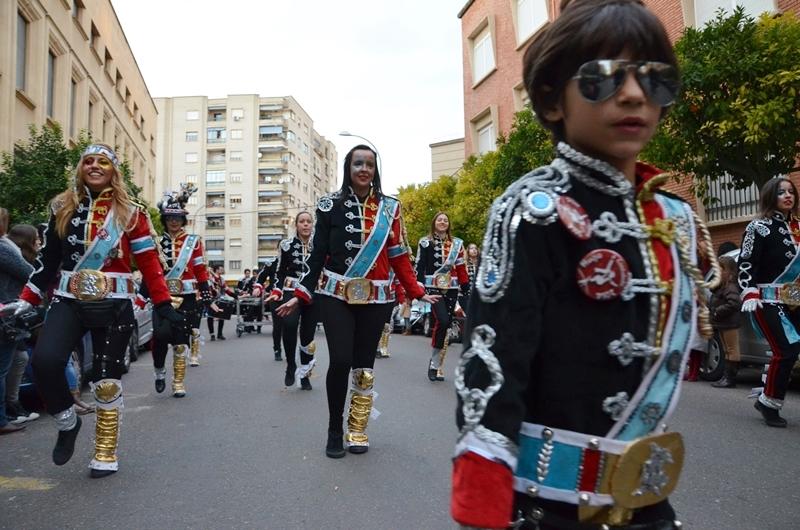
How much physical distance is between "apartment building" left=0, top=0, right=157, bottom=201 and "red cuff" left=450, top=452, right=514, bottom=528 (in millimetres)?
17799

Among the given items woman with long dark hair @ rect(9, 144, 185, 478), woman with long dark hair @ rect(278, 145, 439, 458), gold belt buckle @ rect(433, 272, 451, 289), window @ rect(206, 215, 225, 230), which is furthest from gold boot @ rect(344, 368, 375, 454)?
window @ rect(206, 215, 225, 230)

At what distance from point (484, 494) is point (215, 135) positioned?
90.0 metres

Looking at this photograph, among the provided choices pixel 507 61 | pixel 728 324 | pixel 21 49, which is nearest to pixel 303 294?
pixel 728 324

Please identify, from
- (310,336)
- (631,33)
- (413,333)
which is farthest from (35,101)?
(631,33)

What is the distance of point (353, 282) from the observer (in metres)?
4.84

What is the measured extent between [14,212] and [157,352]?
18.5 ft

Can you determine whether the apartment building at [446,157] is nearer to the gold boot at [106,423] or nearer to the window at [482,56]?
the window at [482,56]

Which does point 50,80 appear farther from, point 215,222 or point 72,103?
point 215,222

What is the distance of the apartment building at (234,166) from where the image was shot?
8438 cm

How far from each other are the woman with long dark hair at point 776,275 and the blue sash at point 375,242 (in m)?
3.11

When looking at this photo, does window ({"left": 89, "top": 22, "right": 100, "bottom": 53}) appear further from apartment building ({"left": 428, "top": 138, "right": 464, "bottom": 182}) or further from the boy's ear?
the boy's ear

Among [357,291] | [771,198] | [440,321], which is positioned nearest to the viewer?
[357,291]

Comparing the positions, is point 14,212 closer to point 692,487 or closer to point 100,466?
point 100,466

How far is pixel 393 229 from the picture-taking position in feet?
17.1
